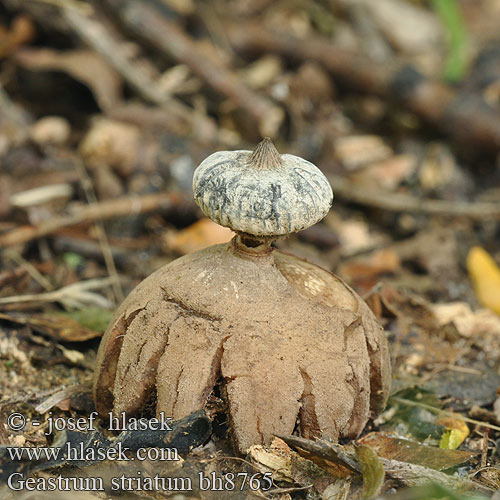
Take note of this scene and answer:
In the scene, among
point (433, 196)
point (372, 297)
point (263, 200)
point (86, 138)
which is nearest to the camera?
point (263, 200)

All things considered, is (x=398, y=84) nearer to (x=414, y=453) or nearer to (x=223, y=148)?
(x=223, y=148)

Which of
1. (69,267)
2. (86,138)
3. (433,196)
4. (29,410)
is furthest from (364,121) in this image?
(29,410)

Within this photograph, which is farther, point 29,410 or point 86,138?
point 86,138

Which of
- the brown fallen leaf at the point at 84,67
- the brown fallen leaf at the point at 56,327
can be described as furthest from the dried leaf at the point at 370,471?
the brown fallen leaf at the point at 84,67

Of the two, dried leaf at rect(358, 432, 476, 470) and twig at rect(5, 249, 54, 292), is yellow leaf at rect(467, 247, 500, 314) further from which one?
twig at rect(5, 249, 54, 292)

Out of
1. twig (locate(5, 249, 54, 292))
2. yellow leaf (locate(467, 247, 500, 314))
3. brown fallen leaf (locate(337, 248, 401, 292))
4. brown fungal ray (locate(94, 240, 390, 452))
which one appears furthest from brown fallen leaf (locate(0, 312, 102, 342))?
yellow leaf (locate(467, 247, 500, 314))

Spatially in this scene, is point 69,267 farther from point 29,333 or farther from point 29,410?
point 29,410

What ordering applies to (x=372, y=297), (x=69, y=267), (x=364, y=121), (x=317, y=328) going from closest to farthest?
(x=317, y=328)
(x=372, y=297)
(x=69, y=267)
(x=364, y=121)
